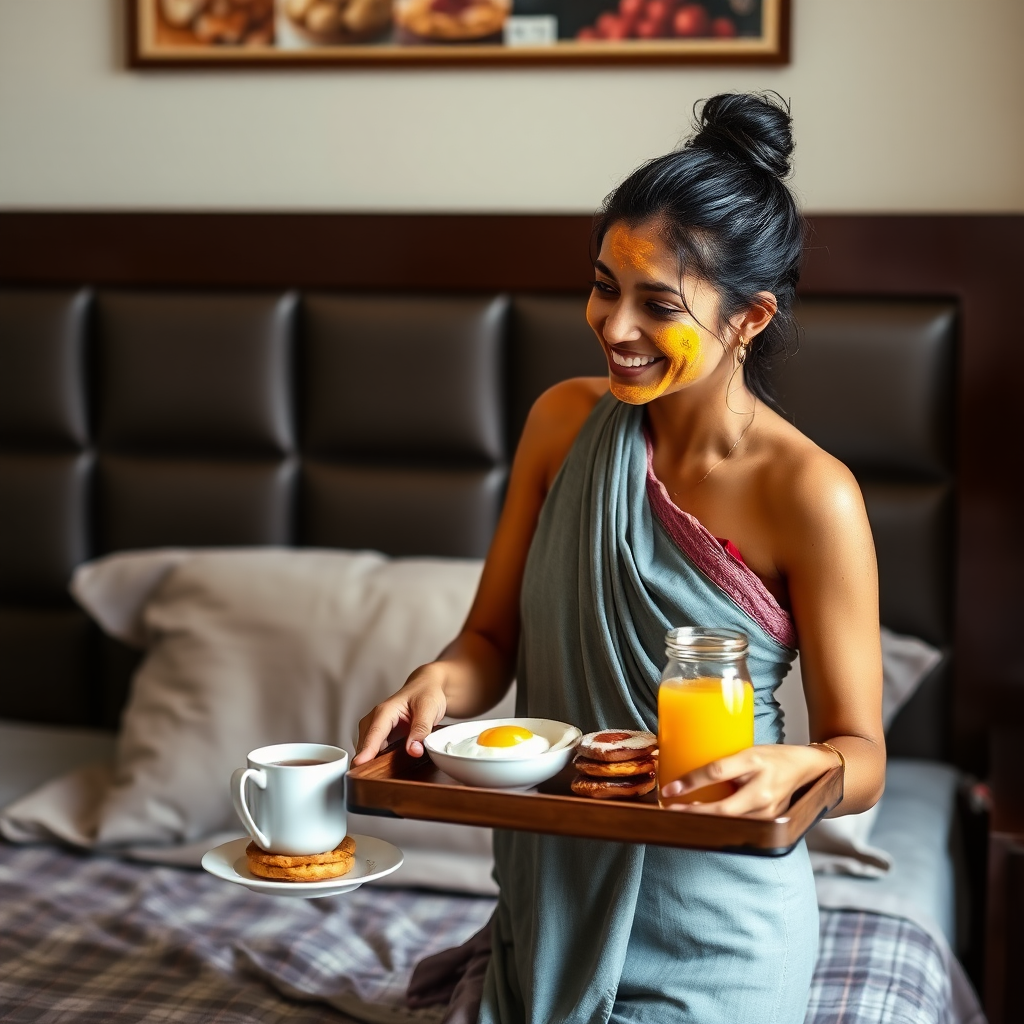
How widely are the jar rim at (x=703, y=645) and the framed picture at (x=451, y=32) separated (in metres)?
1.51

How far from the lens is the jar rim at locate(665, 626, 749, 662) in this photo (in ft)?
3.78

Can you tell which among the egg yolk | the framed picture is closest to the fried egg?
the egg yolk

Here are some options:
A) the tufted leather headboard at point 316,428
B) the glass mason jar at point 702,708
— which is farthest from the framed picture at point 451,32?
the glass mason jar at point 702,708

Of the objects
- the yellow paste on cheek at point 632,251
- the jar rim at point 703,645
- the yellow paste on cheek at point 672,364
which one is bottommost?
the jar rim at point 703,645

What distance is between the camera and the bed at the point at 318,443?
2.12 metres

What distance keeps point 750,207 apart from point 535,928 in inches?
30.7

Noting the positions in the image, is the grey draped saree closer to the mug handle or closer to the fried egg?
the fried egg

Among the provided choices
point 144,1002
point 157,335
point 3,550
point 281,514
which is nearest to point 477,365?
point 281,514

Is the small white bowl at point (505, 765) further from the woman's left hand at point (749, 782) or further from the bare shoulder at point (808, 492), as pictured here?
the bare shoulder at point (808, 492)

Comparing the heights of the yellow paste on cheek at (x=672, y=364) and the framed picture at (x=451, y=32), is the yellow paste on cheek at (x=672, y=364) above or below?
below

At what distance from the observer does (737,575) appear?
1380 millimetres

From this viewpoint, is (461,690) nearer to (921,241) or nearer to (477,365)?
(477,365)

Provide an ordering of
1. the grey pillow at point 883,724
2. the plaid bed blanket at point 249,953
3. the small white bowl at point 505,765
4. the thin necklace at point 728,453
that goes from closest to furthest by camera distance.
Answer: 1. the small white bowl at point 505,765
2. the thin necklace at point 728,453
3. the plaid bed blanket at point 249,953
4. the grey pillow at point 883,724

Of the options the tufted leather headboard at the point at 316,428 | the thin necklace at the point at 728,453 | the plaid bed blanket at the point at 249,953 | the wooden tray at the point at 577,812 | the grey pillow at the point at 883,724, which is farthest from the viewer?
the tufted leather headboard at the point at 316,428
